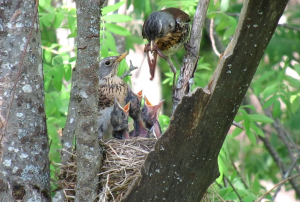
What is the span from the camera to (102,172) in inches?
126

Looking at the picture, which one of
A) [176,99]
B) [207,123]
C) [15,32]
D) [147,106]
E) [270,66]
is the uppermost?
[15,32]

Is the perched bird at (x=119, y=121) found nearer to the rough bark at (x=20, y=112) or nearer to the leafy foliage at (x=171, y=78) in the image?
the leafy foliage at (x=171, y=78)

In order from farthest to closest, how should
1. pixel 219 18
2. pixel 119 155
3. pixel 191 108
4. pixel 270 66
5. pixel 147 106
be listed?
pixel 270 66 < pixel 219 18 < pixel 147 106 < pixel 119 155 < pixel 191 108

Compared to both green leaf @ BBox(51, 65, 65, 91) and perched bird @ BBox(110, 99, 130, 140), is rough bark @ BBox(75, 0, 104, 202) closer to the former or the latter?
perched bird @ BBox(110, 99, 130, 140)

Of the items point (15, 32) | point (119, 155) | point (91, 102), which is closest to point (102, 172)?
point (119, 155)

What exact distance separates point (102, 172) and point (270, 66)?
5.20 metres

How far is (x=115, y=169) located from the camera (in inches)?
128

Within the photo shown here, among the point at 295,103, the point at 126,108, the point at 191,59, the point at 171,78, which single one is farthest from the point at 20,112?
the point at 295,103

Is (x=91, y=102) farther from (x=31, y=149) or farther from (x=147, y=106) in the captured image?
(x=147, y=106)

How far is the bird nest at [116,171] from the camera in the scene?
3196 millimetres

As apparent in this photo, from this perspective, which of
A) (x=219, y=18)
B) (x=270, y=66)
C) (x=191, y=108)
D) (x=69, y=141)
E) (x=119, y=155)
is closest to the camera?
(x=191, y=108)

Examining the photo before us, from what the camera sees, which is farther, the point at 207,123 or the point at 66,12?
the point at 66,12

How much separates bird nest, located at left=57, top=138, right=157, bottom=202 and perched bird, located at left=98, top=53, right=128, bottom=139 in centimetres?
64

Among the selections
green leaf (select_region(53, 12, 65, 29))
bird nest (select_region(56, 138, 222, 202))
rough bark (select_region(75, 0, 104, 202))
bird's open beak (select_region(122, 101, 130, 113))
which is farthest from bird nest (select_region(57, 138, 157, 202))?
green leaf (select_region(53, 12, 65, 29))
